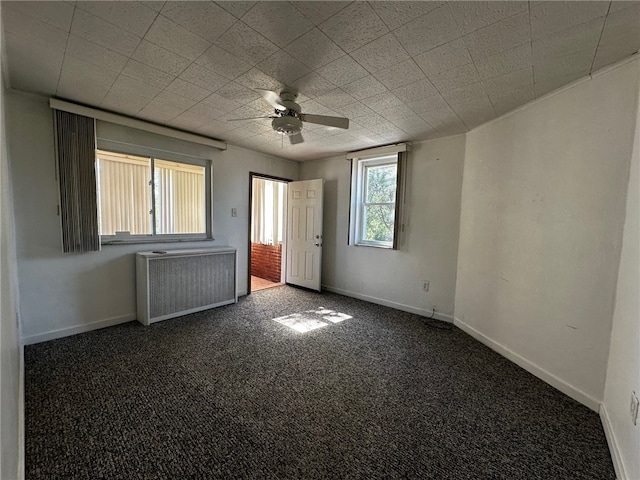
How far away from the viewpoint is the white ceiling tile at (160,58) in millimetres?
1773

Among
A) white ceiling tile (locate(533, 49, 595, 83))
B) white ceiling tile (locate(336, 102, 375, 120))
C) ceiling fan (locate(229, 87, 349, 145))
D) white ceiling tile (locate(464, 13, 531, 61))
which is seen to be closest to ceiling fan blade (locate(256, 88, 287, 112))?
ceiling fan (locate(229, 87, 349, 145))

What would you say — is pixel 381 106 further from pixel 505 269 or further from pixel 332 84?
pixel 505 269

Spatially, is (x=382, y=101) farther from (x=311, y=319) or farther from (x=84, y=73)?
(x=311, y=319)

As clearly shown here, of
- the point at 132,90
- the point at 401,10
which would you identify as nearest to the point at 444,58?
the point at 401,10

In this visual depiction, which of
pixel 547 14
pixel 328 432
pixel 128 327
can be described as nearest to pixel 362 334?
pixel 328 432

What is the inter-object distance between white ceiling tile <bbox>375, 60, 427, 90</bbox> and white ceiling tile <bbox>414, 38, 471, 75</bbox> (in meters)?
0.05

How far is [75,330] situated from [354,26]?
12.0 feet

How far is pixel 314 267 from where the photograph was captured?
15.4ft

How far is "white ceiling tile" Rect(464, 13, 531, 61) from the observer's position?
147 centimetres

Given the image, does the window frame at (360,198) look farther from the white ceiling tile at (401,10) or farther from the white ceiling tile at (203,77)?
the white ceiling tile at (401,10)

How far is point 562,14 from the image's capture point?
1.40 m

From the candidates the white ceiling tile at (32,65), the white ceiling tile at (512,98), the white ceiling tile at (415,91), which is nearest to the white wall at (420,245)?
the white ceiling tile at (512,98)

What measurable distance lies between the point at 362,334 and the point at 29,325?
3.22 m

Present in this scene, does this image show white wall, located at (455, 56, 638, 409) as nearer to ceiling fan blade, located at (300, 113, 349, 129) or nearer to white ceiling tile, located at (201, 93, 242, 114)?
ceiling fan blade, located at (300, 113, 349, 129)
